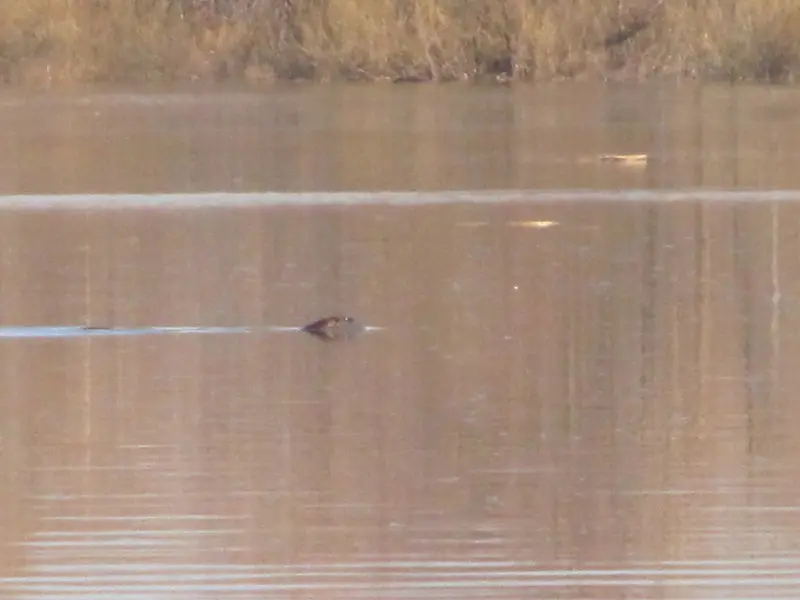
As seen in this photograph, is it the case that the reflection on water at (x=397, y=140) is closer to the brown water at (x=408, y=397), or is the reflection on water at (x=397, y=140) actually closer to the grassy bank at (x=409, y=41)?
the brown water at (x=408, y=397)

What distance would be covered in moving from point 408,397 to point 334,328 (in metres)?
1.09

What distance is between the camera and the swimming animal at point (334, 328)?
805 centimetres

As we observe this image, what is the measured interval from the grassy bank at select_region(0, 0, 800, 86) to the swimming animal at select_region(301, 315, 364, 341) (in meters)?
15.2

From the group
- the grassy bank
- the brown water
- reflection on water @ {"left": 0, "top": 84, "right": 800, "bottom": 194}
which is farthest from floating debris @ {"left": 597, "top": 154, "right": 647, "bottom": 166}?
the grassy bank

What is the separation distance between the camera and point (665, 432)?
658cm

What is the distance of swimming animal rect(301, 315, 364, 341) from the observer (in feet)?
26.4

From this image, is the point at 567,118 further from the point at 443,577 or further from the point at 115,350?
the point at 443,577

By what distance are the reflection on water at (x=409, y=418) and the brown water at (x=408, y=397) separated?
0.6 inches

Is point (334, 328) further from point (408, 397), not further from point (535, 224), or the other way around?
point (535, 224)

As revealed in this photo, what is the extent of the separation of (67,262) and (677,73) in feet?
45.9

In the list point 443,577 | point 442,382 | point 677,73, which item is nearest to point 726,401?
point 442,382

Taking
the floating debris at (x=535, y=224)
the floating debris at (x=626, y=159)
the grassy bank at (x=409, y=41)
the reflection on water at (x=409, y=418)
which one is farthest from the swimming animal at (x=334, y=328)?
the grassy bank at (x=409, y=41)

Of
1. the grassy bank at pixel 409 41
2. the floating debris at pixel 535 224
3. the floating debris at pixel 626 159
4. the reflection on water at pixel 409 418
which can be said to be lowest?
the reflection on water at pixel 409 418

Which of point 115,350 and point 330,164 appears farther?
point 330,164
